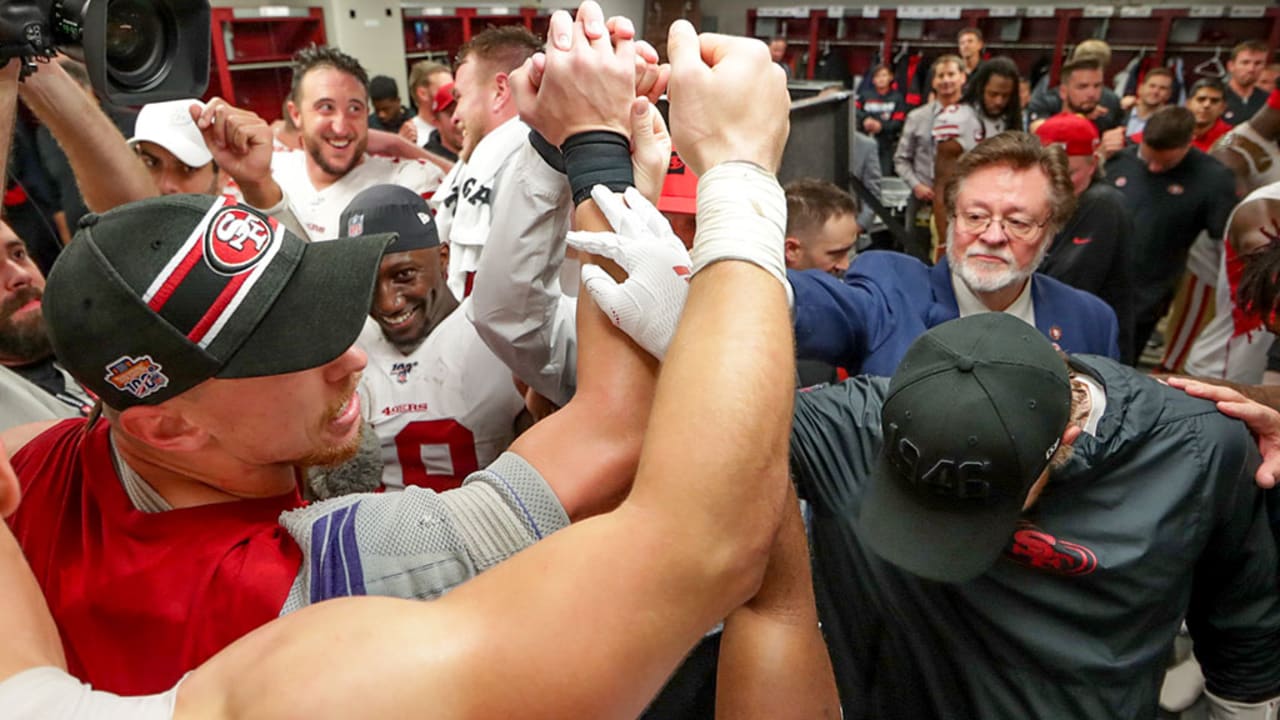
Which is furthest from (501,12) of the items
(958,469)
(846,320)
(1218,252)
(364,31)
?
(958,469)

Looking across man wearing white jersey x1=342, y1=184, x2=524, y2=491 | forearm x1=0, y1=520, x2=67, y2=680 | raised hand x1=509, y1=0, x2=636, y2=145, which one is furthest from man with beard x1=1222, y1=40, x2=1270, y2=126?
forearm x1=0, y1=520, x2=67, y2=680

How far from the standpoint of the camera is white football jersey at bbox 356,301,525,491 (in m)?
1.88

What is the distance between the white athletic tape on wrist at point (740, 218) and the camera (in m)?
0.77

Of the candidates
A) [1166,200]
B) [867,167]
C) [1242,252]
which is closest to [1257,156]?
[1166,200]

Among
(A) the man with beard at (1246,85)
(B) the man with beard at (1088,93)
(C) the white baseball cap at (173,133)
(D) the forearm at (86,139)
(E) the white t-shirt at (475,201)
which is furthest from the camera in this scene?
(A) the man with beard at (1246,85)

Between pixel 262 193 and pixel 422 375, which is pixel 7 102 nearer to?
pixel 422 375

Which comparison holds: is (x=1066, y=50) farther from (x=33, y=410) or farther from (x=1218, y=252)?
(x=33, y=410)

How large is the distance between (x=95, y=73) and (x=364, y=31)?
639 cm

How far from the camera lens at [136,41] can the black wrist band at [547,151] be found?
29.7 inches

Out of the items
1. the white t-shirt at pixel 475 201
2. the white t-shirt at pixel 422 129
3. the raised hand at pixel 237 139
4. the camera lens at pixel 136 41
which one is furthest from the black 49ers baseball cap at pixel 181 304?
the white t-shirt at pixel 422 129

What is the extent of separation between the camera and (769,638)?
3.46ft

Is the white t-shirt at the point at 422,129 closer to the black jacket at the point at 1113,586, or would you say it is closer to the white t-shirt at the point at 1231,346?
the white t-shirt at the point at 1231,346

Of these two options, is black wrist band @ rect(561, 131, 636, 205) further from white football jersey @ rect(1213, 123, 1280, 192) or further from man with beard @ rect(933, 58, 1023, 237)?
man with beard @ rect(933, 58, 1023, 237)

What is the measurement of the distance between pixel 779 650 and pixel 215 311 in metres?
0.79
